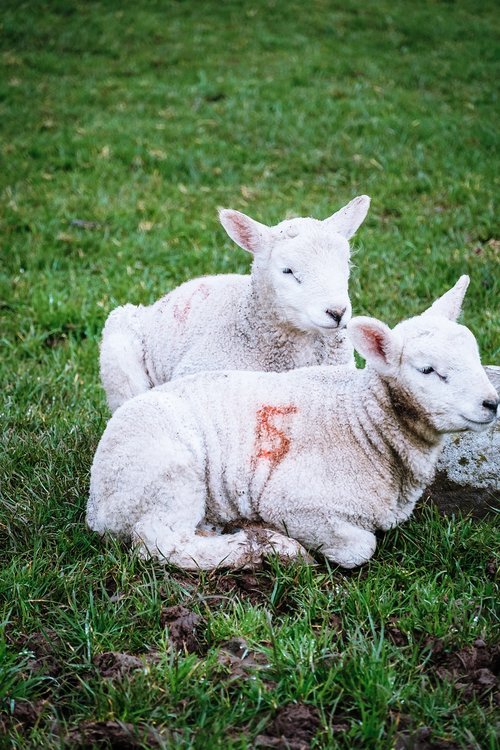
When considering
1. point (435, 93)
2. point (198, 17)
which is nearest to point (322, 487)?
point (435, 93)

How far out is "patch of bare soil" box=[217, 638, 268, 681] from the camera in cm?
306

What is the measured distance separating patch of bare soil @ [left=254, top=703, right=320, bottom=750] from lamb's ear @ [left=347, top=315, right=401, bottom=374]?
4.86ft

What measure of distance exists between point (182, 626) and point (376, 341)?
1.44 m

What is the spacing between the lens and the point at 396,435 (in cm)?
378

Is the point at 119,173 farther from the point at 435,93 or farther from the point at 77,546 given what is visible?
→ the point at 77,546

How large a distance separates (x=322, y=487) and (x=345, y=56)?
1191 cm

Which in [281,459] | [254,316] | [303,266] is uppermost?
[303,266]

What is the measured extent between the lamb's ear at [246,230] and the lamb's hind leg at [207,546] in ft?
5.13

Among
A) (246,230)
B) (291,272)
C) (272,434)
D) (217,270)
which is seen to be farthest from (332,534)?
(217,270)

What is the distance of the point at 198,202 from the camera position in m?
9.06

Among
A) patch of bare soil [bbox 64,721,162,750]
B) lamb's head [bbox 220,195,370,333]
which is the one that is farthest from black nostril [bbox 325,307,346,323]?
patch of bare soil [bbox 64,721,162,750]

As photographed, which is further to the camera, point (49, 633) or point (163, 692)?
point (49, 633)

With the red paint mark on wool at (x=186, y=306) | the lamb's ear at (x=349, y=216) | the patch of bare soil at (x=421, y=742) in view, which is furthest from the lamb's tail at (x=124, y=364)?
the patch of bare soil at (x=421, y=742)

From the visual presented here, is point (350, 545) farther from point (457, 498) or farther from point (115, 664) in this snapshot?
point (115, 664)
